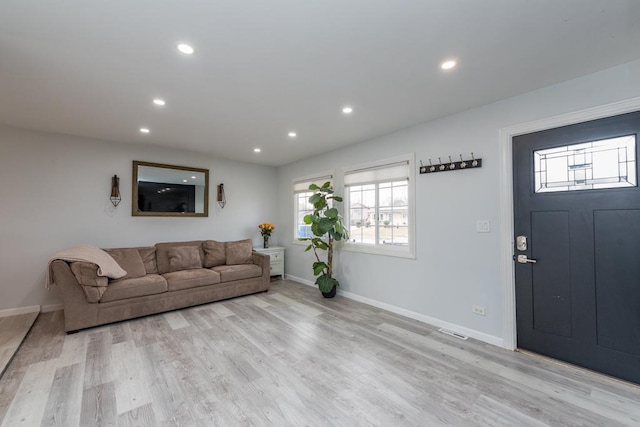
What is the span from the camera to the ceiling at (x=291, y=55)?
160 centimetres

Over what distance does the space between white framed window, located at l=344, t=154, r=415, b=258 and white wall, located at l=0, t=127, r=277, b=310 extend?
9.91 ft

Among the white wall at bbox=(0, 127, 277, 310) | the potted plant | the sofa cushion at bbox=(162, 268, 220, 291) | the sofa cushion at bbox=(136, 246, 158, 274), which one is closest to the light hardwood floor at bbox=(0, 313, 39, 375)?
the white wall at bbox=(0, 127, 277, 310)

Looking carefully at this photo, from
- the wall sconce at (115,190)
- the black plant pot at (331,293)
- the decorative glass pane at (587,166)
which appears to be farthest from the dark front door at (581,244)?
the wall sconce at (115,190)

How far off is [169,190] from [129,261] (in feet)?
4.55

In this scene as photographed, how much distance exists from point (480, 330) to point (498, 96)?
8.13 feet

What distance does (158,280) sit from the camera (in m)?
3.63

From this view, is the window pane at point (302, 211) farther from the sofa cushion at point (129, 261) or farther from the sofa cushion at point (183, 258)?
the sofa cushion at point (129, 261)

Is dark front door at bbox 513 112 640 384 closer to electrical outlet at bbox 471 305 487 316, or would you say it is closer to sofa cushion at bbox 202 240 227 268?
electrical outlet at bbox 471 305 487 316

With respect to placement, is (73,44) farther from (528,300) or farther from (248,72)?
(528,300)

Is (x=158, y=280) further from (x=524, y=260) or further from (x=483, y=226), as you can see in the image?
(x=524, y=260)

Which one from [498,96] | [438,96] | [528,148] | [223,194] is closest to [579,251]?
[528,148]

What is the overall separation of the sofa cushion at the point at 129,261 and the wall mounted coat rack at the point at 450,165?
4206mm

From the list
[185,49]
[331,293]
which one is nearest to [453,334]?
[331,293]

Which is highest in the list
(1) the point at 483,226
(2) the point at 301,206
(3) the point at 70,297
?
(2) the point at 301,206
